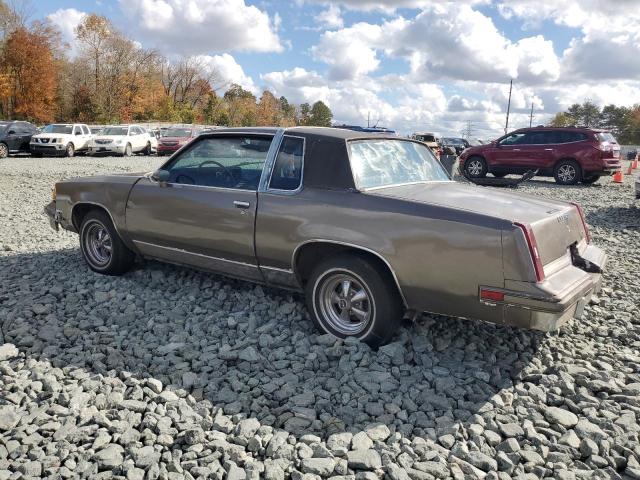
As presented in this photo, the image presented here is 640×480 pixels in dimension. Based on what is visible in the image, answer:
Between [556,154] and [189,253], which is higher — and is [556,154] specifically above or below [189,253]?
above

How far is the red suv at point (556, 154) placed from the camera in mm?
15539

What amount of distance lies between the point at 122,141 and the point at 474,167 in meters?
17.4

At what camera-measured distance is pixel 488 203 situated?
3.83 m

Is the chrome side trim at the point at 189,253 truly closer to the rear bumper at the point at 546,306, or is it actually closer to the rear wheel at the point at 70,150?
the rear bumper at the point at 546,306

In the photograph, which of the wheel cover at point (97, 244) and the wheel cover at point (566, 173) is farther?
the wheel cover at point (566, 173)

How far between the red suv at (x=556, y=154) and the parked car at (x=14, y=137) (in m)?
18.1

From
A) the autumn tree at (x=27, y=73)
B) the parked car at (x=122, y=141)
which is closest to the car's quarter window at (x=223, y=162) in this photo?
the parked car at (x=122, y=141)

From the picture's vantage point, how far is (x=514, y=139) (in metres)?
17.0

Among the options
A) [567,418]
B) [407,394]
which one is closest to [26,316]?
[407,394]

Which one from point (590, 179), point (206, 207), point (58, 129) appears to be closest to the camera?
point (206, 207)

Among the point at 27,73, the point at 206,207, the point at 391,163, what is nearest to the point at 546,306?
the point at 391,163

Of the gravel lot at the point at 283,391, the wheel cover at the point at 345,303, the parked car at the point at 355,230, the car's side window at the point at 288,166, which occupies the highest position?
the car's side window at the point at 288,166

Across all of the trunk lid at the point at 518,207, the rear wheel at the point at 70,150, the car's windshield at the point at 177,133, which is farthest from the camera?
the car's windshield at the point at 177,133

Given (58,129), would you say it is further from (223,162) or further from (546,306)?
(546,306)
